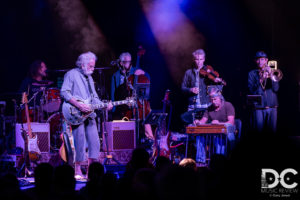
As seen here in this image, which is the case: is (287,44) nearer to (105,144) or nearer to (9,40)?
(105,144)

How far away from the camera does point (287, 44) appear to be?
11422mm

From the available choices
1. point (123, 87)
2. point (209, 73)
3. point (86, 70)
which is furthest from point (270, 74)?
point (86, 70)

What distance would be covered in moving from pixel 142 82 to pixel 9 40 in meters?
3.83

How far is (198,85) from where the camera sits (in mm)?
9961

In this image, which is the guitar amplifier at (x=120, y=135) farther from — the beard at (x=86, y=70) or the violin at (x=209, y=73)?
the violin at (x=209, y=73)

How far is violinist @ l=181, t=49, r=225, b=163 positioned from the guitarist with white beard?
8.10 feet

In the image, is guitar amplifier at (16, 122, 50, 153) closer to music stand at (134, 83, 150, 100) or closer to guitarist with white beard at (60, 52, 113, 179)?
guitarist with white beard at (60, 52, 113, 179)

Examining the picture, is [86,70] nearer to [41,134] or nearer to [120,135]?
[120,135]

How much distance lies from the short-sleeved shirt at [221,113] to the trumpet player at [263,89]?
1179mm

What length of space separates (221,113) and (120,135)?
7.30 ft

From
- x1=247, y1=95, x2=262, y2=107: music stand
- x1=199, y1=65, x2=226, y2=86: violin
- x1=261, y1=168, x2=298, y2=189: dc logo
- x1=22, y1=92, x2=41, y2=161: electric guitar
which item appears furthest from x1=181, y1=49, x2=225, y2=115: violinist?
x1=261, y1=168, x2=298, y2=189: dc logo

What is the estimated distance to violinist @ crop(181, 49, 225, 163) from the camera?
962 cm

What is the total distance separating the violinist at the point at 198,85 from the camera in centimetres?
962

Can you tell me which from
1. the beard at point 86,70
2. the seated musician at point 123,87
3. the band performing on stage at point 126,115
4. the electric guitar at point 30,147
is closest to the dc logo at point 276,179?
the band performing on stage at point 126,115
